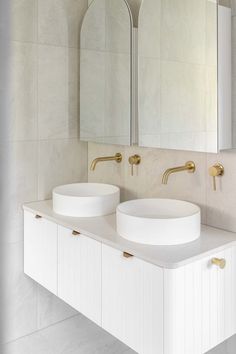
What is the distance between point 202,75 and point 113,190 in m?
0.75

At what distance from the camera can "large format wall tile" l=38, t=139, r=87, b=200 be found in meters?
2.12

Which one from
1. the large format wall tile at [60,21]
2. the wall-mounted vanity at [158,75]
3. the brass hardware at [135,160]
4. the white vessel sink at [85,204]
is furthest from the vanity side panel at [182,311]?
the large format wall tile at [60,21]

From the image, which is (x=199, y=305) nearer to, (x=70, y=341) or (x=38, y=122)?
(x=70, y=341)

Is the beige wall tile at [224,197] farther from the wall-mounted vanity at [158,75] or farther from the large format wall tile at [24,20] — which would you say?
the large format wall tile at [24,20]

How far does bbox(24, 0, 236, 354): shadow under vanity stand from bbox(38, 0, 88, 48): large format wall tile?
66mm

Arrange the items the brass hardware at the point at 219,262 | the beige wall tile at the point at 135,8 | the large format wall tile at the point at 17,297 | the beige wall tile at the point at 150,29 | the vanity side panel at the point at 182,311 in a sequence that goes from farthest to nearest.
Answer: the large format wall tile at the point at 17,297 < the beige wall tile at the point at 135,8 < the beige wall tile at the point at 150,29 < the brass hardware at the point at 219,262 < the vanity side panel at the point at 182,311

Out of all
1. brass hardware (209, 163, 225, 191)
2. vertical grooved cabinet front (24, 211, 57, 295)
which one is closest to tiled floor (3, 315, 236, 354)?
vertical grooved cabinet front (24, 211, 57, 295)

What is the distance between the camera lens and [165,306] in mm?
1283

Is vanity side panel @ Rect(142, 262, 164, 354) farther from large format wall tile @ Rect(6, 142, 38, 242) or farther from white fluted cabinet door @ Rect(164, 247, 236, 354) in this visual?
large format wall tile @ Rect(6, 142, 38, 242)

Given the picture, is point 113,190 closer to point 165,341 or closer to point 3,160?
point 3,160

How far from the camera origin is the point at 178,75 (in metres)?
1.66

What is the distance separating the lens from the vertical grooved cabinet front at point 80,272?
1574 millimetres

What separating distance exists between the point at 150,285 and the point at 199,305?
0.64 feet

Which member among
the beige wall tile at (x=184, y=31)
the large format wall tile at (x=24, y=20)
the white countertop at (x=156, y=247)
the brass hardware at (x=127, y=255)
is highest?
the large format wall tile at (x=24, y=20)
